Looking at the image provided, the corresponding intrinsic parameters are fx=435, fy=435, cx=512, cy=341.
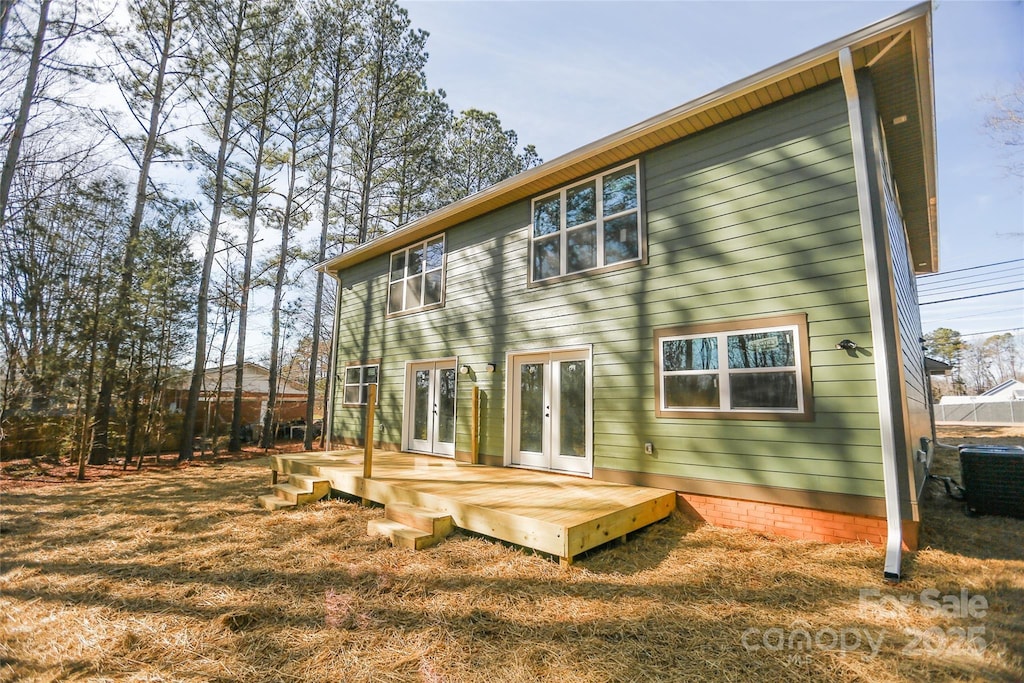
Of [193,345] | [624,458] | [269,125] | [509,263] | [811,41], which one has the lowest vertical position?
[624,458]

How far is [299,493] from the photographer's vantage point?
19.2ft

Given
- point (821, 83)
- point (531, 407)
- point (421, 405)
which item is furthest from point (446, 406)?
point (821, 83)

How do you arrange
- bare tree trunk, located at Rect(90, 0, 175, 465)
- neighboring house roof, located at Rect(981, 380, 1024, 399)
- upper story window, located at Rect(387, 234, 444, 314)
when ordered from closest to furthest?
upper story window, located at Rect(387, 234, 444, 314) < bare tree trunk, located at Rect(90, 0, 175, 465) < neighboring house roof, located at Rect(981, 380, 1024, 399)

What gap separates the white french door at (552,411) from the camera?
5.85 meters

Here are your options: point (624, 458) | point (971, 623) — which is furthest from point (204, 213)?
point (971, 623)

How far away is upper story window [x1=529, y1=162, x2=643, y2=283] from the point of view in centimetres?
570

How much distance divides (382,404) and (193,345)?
5834 millimetres

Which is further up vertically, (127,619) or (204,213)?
(204,213)

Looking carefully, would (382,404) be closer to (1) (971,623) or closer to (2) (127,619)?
(2) (127,619)

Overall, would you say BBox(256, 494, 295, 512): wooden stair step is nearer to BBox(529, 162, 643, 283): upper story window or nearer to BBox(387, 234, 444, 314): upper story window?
BBox(387, 234, 444, 314): upper story window

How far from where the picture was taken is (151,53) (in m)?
10.3

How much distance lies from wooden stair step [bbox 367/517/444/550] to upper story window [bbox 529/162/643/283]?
384 cm

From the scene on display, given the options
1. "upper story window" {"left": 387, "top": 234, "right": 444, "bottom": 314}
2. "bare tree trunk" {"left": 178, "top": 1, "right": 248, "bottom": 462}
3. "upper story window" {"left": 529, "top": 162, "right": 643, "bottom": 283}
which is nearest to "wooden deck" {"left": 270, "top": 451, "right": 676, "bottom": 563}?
"upper story window" {"left": 529, "top": 162, "right": 643, "bottom": 283}

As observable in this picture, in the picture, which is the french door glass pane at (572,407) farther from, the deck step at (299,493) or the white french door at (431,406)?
the deck step at (299,493)
